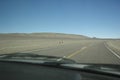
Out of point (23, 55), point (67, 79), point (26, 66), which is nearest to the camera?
point (67, 79)

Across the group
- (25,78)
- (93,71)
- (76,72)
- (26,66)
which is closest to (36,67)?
(26,66)

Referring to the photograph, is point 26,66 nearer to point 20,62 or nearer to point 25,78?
point 20,62

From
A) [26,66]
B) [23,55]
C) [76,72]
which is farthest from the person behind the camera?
[23,55]

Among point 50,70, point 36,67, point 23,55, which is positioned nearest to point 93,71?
point 50,70

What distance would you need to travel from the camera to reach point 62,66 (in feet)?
14.5

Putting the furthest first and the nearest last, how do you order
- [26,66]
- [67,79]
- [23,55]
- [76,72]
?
[23,55], [26,66], [76,72], [67,79]

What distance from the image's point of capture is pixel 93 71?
4.17 metres

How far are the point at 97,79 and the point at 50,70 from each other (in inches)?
35.7

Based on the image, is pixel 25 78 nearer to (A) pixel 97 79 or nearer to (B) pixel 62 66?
(B) pixel 62 66

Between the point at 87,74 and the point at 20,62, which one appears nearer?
the point at 87,74

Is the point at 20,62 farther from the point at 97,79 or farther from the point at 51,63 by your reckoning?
the point at 97,79

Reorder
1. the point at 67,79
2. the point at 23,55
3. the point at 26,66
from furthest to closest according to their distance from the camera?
1. the point at 23,55
2. the point at 26,66
3. the point at 67,79

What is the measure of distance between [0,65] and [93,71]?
1.85m

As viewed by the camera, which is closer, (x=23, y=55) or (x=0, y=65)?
(x=0, y=65)
